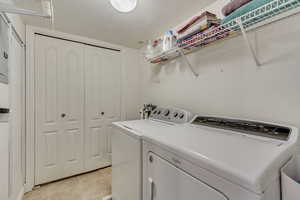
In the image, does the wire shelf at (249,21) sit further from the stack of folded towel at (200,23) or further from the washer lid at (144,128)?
the washer lid at (144,128)

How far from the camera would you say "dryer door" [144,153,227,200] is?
64 centimetres

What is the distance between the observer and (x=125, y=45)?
2.64m

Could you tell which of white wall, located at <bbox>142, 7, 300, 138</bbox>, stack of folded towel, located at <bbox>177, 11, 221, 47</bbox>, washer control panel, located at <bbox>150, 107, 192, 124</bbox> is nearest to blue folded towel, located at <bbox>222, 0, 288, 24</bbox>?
stack of folded towel, located at <bbox>177, 11, 221, 47</bbox>

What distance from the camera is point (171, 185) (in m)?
0.81

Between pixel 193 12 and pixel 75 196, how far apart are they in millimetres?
2719

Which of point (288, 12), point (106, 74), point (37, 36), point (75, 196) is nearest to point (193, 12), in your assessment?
point (288, 12)

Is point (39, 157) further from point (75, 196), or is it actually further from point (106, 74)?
point (106, 74)

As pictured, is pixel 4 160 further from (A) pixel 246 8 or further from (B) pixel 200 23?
(A) pixel 246 8

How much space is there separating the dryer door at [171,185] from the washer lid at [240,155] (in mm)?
97

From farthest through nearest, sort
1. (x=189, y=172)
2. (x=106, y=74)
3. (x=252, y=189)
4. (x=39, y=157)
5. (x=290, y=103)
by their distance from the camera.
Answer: (x=106, y=74) < (x=39, y=157) < (x=290, y=103) < (x=189, y=172) < (x=252, y=189)

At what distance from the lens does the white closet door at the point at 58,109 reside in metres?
1.99

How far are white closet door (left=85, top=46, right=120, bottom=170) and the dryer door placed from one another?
164cm

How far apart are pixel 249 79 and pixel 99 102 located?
2.17m

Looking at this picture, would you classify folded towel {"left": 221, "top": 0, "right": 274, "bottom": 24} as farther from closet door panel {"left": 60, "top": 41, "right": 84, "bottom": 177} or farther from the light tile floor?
the light tile floor
